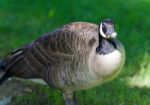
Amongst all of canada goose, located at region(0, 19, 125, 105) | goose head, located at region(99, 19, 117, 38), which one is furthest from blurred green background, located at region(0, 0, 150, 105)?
goose head, located at region(99, 19, 117, 38)

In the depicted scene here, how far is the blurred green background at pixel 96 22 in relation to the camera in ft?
22.1

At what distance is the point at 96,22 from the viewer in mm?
9555

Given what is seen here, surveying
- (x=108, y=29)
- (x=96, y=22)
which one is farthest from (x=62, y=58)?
(x=96, y=22)

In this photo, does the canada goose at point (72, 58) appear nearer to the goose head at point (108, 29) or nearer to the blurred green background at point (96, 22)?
the goose head at point (108, 29)

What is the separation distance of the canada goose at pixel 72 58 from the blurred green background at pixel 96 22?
1.81 feet

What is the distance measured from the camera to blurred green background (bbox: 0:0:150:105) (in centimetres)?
673

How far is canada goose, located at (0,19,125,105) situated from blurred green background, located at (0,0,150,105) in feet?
1.81

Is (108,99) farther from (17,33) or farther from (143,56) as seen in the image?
(17,33)

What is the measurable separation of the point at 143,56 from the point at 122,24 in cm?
154

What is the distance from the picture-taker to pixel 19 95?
6762 mm

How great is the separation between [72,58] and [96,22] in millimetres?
3873

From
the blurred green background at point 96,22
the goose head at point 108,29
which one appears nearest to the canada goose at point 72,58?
the goose head at point 108,29

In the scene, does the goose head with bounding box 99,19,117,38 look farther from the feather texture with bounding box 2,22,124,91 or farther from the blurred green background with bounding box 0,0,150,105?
the blurred green background with bounding box 0,0,150,105

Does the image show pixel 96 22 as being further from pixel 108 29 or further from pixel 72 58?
pixel 108 29
